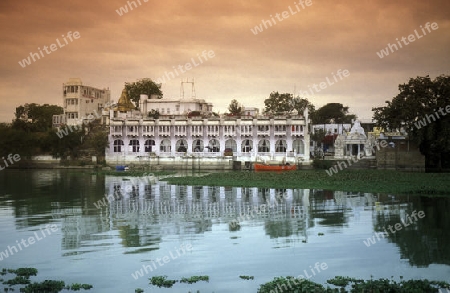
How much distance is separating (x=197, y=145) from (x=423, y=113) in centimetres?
3749

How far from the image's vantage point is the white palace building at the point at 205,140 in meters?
84.6

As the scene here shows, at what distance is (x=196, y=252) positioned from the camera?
22500mm

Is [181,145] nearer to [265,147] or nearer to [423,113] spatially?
[265,147]

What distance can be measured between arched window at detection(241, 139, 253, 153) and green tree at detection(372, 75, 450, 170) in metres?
24.3

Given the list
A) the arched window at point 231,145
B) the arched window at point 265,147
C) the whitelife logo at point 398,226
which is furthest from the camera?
the arched window at point 231,145

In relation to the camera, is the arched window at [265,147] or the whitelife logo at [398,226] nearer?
the whitelife logo at [398,226]

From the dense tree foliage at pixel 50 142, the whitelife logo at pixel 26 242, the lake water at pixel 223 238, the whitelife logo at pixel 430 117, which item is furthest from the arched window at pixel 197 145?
the whitelife logo at pixel 26 242

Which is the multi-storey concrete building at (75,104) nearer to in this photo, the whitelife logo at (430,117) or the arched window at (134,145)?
the arched window at (134,145)

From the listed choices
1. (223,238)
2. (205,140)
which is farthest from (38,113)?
(223,238)

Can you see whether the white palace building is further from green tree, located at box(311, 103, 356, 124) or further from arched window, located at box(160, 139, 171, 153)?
green tree, located at box(311, 103, 356, 124)

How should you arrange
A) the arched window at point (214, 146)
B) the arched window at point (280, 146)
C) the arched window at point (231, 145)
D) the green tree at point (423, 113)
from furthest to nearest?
the arched window at point (214, 146) → the arched window at point (231, 145) → the arched window at point (280, 146) → the green tree at point (423, 113)

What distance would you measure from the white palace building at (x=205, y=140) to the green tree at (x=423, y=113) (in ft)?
55.6

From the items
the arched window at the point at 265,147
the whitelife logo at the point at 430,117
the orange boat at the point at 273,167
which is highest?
the whitelife logo at the point at 430,117

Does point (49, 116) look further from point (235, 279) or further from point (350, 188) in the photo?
point (235, 279)
